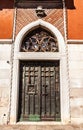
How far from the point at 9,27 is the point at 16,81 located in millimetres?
1962

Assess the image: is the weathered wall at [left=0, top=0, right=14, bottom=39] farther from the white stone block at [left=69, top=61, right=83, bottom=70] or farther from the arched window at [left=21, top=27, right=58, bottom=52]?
the white stone block at [left=69, top=61, right=83, bottom=70]

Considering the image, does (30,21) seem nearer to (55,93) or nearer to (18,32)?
(18,32)

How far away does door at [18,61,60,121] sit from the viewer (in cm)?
905

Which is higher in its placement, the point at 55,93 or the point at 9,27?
the point at 9,27

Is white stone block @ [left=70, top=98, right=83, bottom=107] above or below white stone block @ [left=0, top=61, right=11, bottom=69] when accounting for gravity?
below

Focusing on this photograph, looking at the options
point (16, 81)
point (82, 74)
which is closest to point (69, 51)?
point (82, 74)

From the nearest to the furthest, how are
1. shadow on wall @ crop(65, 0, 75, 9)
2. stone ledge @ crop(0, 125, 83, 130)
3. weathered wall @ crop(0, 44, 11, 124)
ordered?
stone ledge @ crop(0, 125, 83, 130) < weathered wall @ crop(0, 44, 11, 124) < shadow on wall @ crop(65, 0, 75, 9)

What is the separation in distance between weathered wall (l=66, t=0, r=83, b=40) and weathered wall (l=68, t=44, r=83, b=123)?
16.9 inches

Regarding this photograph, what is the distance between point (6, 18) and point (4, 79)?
2.23 meters

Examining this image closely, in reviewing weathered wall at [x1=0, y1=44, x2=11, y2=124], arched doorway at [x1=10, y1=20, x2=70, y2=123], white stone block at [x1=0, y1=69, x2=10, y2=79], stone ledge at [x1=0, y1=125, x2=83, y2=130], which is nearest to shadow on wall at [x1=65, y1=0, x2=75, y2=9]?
arched doorway at [x1=10, y1=20, x2=70, y2=123]

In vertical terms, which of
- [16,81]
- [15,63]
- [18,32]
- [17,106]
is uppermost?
[18,32]

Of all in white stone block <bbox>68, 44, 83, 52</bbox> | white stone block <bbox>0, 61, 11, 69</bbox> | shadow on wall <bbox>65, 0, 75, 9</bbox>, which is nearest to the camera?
white stone block <bbox>0, 61, 11, 69</bbox>

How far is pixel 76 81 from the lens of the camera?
9.05 meters

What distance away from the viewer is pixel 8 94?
891 centimetres
